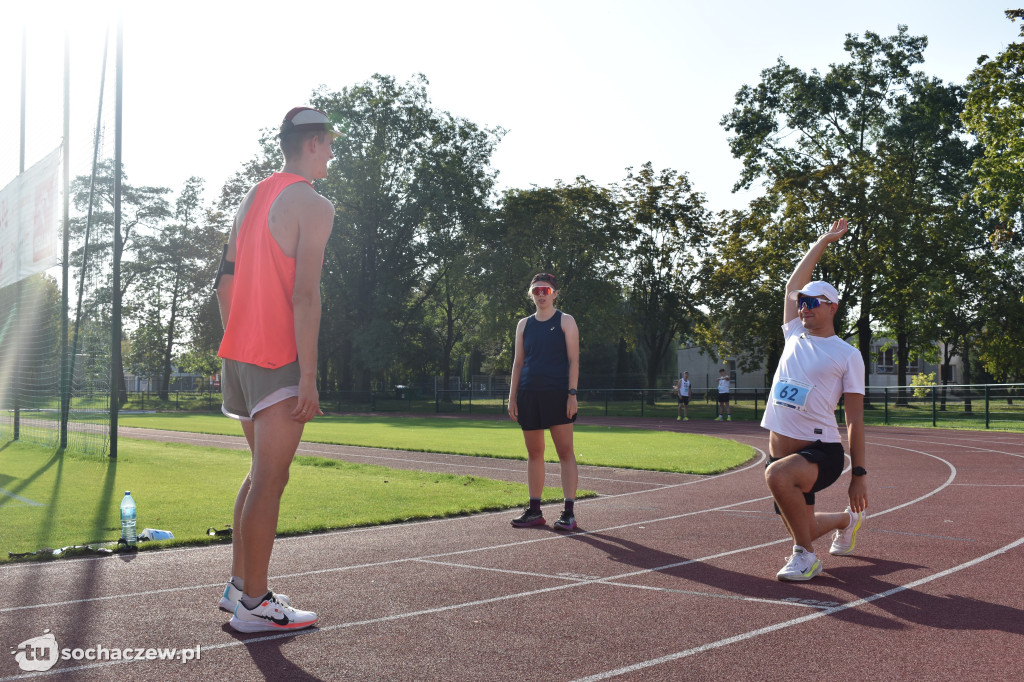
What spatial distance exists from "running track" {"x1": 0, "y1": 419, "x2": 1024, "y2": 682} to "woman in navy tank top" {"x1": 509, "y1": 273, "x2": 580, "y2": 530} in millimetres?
417

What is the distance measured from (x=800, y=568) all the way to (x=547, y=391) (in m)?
2.88

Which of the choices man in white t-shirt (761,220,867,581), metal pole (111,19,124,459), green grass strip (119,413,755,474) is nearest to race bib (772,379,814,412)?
man in white t-shirt (761,220,867,581)

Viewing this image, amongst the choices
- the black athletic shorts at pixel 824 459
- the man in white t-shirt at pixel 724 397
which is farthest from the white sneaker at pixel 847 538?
the man in white t-shirt at pixel 724 397

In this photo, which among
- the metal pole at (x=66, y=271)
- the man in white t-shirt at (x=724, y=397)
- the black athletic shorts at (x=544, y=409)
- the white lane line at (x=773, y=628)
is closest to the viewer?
the white lane line at (x=773, y=628)

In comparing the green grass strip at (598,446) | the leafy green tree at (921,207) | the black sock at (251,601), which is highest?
the leafy green tree at (921,207)

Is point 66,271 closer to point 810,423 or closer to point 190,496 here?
point 190,496

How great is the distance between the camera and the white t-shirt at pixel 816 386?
5539 millimetres

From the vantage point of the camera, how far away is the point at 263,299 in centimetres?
407

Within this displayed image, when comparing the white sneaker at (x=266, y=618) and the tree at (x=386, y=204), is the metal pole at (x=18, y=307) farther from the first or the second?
the tree at (x=386, y=204)

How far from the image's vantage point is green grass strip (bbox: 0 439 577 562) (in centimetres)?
723

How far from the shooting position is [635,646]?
397 centimetres

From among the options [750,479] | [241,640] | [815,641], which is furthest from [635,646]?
[750,479]

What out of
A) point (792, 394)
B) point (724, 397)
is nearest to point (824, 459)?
point (792, 394)

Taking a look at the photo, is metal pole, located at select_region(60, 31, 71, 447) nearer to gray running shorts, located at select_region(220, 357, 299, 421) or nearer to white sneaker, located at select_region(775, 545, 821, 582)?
gray running shorts, located at select_region(220, 357, 299, 421)
